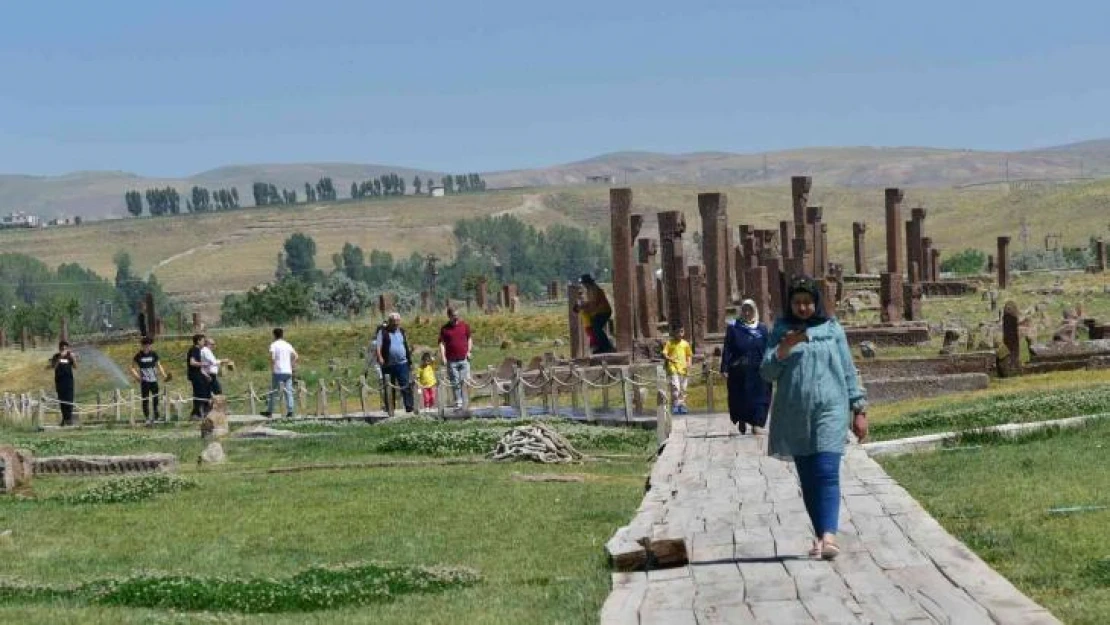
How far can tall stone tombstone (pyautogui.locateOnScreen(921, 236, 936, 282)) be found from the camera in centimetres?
7544

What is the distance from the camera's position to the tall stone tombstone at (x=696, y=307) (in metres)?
44.8

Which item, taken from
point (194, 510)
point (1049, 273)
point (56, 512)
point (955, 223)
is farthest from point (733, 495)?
point (955, 223)

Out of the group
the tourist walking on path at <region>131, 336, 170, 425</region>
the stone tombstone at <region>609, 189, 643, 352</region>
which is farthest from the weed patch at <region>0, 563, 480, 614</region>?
the stone tombstone at <region>609, 189, 643, 352</region>

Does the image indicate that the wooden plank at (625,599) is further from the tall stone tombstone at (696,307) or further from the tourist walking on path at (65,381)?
the tall stone tombstone at (696,307)

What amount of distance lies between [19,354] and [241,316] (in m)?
37.3

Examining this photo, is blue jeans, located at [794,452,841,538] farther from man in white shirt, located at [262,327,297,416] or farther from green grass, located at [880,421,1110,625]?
man in white shirt, located at [262,327,297,416]

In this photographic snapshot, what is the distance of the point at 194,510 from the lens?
2014cm

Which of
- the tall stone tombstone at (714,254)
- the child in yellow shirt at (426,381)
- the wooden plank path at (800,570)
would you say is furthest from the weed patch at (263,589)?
the tall stone tombstone at (714,254)

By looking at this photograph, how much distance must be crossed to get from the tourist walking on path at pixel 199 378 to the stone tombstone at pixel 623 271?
26.9 feet

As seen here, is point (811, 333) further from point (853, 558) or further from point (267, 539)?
point (267, 539)

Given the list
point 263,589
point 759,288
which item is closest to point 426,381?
point 759,288

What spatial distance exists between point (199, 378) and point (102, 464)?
1328cm

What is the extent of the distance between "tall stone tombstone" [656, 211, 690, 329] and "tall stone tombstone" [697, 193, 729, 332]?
1.97ft

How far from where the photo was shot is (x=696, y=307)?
149 ft
